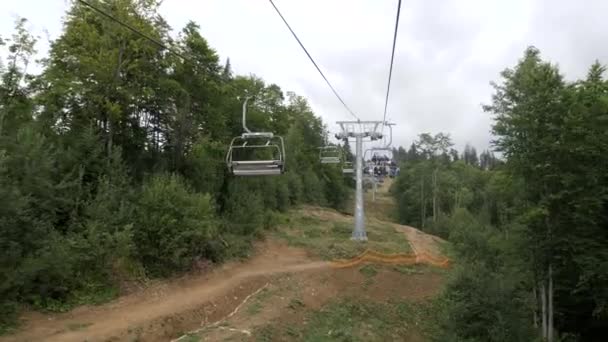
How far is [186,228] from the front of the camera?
1864 centimetres

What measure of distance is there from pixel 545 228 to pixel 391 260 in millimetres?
12444

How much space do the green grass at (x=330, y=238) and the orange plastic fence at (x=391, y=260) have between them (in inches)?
25.7

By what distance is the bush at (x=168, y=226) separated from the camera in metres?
17.7

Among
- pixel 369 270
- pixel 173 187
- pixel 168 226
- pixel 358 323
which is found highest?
pixel 173 187

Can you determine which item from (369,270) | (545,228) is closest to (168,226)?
(369,270)

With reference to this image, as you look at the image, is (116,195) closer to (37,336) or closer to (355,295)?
(37,336)

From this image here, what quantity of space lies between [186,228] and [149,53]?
885cm

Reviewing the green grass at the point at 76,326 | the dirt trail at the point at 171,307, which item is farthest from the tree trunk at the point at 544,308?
the green grass at the point at 76,326

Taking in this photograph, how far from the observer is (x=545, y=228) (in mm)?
14602

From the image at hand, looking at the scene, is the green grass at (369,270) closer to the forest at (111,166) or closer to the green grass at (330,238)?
the green grass at (330,238)

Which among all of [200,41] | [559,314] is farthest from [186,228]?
[559,314]

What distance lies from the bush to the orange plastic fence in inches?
295

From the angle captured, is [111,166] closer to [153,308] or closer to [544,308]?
[153,308]

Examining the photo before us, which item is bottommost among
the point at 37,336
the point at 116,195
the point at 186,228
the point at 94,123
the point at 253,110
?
the point at 37,336
